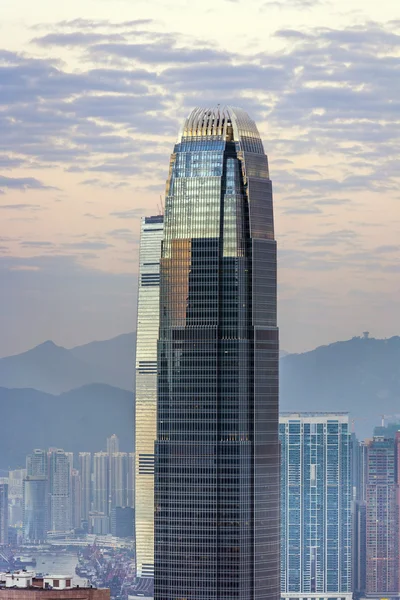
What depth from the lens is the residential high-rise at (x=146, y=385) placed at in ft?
202

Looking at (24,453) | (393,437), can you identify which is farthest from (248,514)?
(393,437)

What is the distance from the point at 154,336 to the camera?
63.5 metres

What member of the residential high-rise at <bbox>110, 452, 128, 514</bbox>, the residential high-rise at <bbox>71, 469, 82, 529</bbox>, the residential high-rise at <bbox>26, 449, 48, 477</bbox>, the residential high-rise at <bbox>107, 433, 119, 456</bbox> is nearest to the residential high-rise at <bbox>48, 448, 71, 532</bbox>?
the residential high-rise at <bbox>71, 469, 82, 529</bbox>

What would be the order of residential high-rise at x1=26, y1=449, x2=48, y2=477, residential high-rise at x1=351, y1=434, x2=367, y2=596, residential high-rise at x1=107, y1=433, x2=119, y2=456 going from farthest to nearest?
residential high-rise at x1=351, y1=434, x2=367, y2=596 → residential high-rise at x1=26, y1=449, x2=48, y2=477 → residential high-rise at x1=107, y1=433, x2=119, y2=456

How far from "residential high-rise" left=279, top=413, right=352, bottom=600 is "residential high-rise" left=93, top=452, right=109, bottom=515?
6458mm

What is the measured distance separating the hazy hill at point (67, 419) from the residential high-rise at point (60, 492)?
1.60m

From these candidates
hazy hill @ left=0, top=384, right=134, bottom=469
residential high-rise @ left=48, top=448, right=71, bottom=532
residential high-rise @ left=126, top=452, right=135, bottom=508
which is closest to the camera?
hazy hill @ left=0, top=384, right=134, bottom=469

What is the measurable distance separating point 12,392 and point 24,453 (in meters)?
6.57

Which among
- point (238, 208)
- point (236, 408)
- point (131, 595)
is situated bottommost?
point (131, 595)

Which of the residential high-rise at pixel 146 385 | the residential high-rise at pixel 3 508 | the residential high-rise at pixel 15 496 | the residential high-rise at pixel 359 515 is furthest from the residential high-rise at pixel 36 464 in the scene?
the residential high-rise at pixel 359 515

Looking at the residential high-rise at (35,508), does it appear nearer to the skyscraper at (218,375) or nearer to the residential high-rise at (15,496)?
the residential high-rise at (15,496)

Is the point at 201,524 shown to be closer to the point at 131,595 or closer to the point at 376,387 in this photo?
the point at 131,595

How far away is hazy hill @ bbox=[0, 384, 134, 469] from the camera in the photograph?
68688 mm

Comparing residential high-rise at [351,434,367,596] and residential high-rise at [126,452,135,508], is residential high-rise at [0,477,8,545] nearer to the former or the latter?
residential high-rise at [126,452,135,508]
